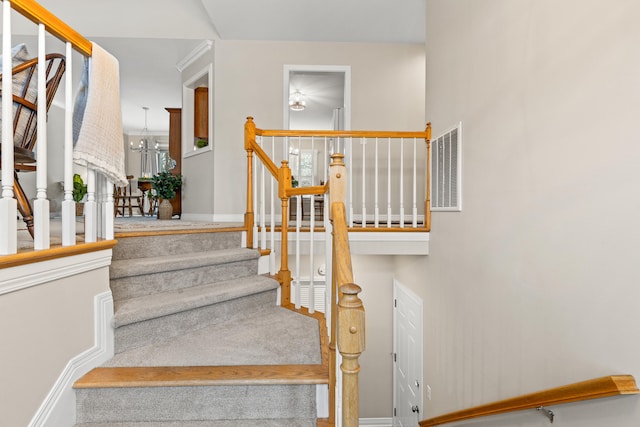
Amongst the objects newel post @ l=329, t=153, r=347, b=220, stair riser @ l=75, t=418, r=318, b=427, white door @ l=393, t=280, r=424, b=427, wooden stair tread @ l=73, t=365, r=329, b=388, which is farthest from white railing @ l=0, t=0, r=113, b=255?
white door @ l=393, t=280, r=424, b=427

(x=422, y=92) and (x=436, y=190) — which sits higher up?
(x=422, y=92)

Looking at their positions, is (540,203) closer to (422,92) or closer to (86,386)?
(86,386)

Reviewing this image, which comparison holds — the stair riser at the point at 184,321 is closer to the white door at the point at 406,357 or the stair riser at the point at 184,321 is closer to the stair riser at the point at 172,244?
the stair riser at the point at 172,244

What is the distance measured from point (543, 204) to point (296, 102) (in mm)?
5657

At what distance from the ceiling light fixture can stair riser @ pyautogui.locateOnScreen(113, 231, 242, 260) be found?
440 centimetres

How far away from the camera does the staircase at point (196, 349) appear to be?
157cm

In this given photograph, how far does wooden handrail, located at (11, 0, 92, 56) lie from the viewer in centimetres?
127

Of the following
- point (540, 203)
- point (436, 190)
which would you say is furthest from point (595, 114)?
point (436, 190)

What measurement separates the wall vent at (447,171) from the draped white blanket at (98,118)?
227cm

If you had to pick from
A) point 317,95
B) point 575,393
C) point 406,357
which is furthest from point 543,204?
point 317,95

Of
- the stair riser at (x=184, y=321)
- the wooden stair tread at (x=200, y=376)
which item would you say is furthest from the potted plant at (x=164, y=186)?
the wooden stair tread at (x=200, y=376)

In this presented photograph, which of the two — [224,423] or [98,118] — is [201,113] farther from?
[224,423]

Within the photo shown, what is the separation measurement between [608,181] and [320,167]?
30.9ft

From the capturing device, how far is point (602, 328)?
1313 millimetres
